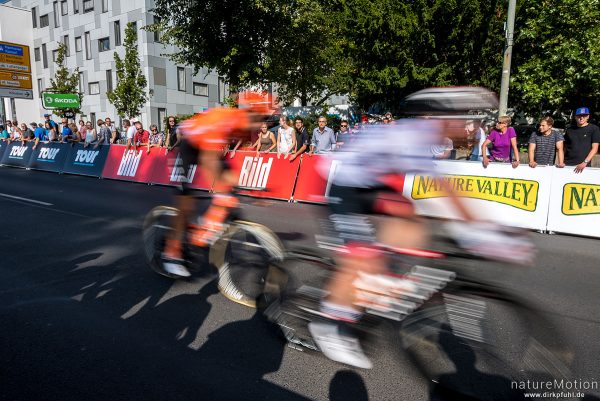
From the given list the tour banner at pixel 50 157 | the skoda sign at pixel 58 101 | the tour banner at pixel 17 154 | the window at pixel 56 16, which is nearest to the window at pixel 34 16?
the window at pixel 56 16

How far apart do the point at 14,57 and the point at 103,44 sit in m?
10.1

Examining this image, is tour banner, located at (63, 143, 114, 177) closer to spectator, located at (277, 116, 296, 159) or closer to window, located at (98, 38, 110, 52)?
spectator, located at (277, 116, 296, 159)

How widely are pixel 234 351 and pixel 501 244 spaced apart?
206cm

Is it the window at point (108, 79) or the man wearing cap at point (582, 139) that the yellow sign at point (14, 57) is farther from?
the man wearing cap at point (582, 139)

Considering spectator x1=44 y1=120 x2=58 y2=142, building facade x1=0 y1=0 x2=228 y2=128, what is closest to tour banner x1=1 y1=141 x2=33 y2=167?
spectator x1=44 y1=120 x2=58 y2=142

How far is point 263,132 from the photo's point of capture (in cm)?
1082

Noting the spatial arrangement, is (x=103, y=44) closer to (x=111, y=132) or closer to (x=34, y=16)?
(x=34, y=16)

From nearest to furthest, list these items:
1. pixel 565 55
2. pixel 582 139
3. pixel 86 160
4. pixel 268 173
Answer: pixel 582 139 < pixel 268 173 < pixel 86 160 < pixel 565 55

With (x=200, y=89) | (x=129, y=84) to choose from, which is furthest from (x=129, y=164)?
(x=200, y=89)

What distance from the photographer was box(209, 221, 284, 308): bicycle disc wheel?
3580 mm

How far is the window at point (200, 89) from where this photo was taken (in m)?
40.1

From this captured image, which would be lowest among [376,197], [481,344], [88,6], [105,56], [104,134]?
[481,344]

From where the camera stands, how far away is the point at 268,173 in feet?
33.3

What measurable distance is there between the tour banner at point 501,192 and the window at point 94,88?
39001mm
